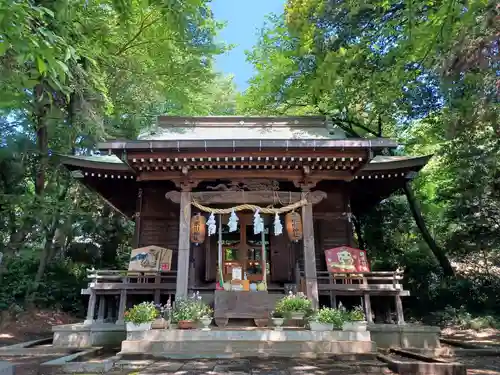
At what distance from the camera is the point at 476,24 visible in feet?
20.0

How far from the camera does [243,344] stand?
746 centimetres

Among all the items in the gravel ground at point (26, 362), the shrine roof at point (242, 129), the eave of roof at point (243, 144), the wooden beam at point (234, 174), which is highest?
the shrine roof at point (242, 129)

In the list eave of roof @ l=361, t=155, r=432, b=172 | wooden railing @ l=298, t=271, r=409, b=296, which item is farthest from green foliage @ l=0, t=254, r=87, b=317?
eave of roof @ l=361, t=155, r=432, b=172

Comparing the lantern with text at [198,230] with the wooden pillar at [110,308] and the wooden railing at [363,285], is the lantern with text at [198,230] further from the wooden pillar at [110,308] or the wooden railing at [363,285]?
the wooden pillar at [110,308]

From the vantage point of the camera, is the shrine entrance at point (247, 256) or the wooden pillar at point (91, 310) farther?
the shrine entrance at point (247, 256)

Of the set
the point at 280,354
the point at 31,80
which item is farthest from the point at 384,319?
the point at 31,80

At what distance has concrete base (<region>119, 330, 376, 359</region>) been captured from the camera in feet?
24.2

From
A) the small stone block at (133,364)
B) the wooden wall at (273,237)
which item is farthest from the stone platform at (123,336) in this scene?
the wooden wall at (273,237)

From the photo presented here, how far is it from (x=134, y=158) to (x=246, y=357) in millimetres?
4978

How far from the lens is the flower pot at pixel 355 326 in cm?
775

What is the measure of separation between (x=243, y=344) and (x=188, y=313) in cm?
132

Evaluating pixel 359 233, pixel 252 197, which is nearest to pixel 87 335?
pixel 252 197

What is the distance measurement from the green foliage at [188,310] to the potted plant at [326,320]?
2233 mm

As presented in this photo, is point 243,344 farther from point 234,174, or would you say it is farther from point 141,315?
point 234,174
